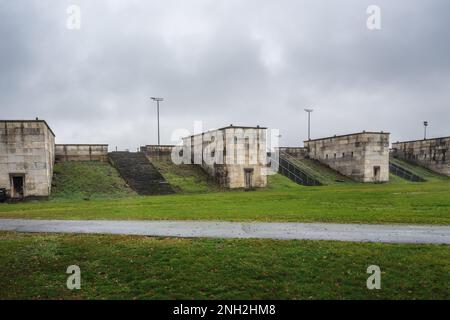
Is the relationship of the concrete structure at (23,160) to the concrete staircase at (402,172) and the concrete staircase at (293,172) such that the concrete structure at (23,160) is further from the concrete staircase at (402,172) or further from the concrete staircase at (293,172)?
the concrete staircase at (402,172)

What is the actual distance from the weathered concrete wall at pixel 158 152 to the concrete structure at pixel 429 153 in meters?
41.8

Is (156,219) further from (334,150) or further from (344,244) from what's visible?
(334,150)

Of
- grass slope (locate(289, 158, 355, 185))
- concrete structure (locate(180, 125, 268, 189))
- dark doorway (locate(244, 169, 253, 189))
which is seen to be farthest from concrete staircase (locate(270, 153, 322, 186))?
dark doorway (locate(244, 169, 253, 189))

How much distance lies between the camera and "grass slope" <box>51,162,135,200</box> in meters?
31.3

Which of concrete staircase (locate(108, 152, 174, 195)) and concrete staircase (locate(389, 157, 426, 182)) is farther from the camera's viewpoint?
concrete staircase (locate(389, 157, 426, 182))

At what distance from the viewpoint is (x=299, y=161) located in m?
53.1

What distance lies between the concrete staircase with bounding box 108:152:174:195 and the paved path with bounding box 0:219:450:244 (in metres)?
18.4

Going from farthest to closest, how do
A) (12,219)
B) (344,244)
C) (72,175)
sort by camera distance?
(72,175) < (12,219) < (344,244)

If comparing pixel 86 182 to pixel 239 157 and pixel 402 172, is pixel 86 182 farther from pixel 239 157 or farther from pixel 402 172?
pixel 402 172

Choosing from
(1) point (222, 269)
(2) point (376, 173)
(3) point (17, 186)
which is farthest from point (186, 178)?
(1) point (222, 269)

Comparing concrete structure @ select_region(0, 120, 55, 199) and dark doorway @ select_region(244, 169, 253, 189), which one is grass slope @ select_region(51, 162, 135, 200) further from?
dark doorway @ select_region(244, 169, 253, 189)

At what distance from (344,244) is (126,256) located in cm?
626

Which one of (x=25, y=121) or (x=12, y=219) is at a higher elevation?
(x=25, y=121)
